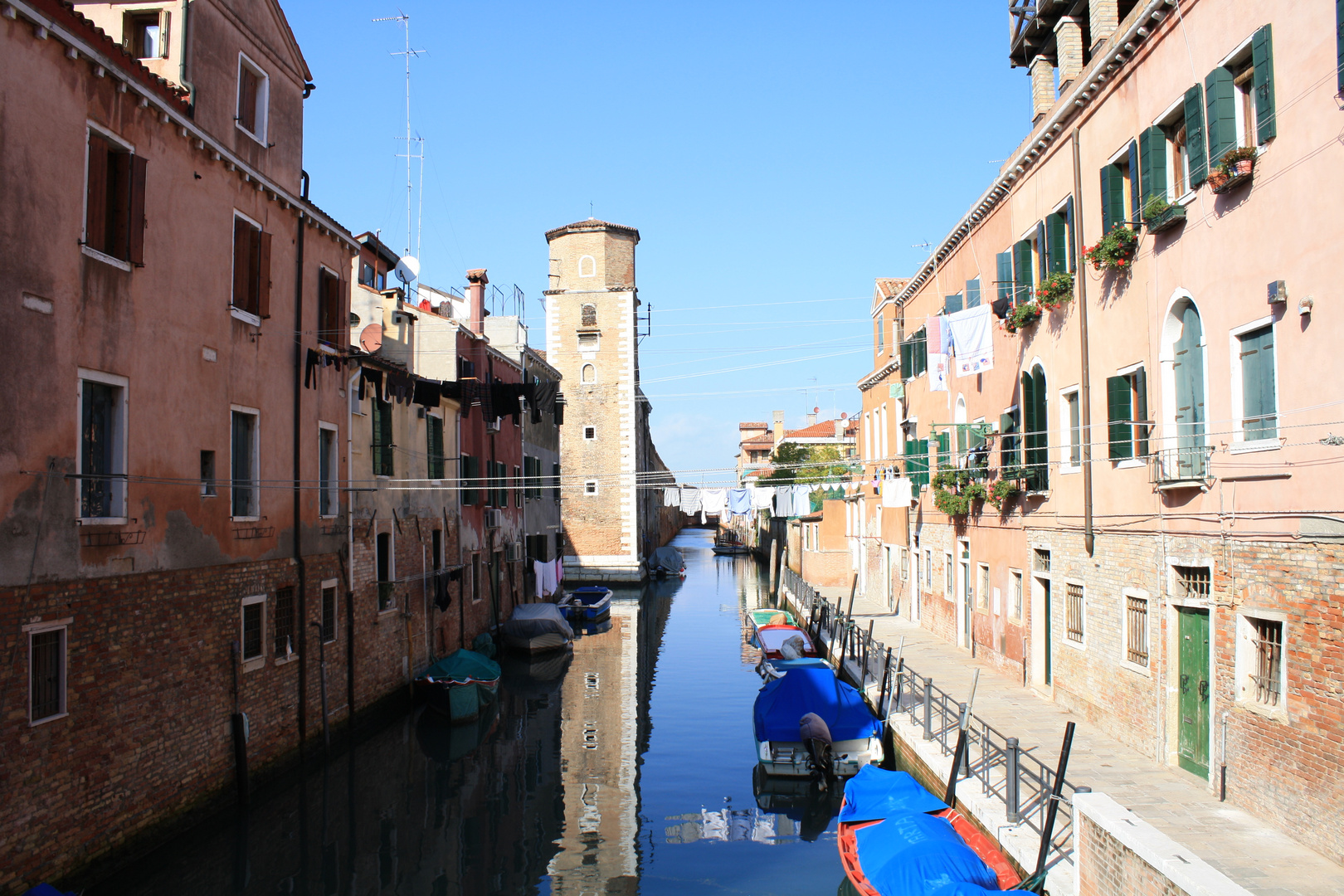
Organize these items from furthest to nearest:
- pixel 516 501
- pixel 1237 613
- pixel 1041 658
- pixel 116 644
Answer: pixel 516 501
pixel 1041 658
pixel 116 644
pixel 1237 613

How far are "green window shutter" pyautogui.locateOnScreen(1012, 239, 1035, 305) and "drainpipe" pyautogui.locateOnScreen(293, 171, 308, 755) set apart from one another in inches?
493

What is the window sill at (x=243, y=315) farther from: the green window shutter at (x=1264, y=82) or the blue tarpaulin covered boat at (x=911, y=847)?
the green window shutter at (x=1264, y=82)

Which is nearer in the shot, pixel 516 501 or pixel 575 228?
pixel 516 501

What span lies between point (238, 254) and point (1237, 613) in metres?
13.8

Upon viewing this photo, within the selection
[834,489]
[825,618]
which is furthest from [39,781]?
[834,489]

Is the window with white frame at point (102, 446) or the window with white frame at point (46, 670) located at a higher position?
the window with white frame at point (102, 446)

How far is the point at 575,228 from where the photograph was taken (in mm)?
51281

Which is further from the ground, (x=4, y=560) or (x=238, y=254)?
(x=238, y=254)

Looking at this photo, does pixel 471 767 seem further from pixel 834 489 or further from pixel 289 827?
pixel 834 489

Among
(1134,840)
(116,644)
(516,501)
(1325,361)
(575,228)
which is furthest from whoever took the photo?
(575,228)

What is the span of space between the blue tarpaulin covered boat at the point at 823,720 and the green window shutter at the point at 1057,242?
7756 millimetres

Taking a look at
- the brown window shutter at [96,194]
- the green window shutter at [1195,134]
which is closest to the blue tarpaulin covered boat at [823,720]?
the green window shutter at [1195,134]

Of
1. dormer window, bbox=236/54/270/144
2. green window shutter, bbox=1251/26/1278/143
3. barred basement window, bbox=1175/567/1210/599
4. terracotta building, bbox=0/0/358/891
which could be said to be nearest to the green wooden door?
barred basement window, bbox=1175/567/1210/599

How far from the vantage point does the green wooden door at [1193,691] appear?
10703 millimetres
